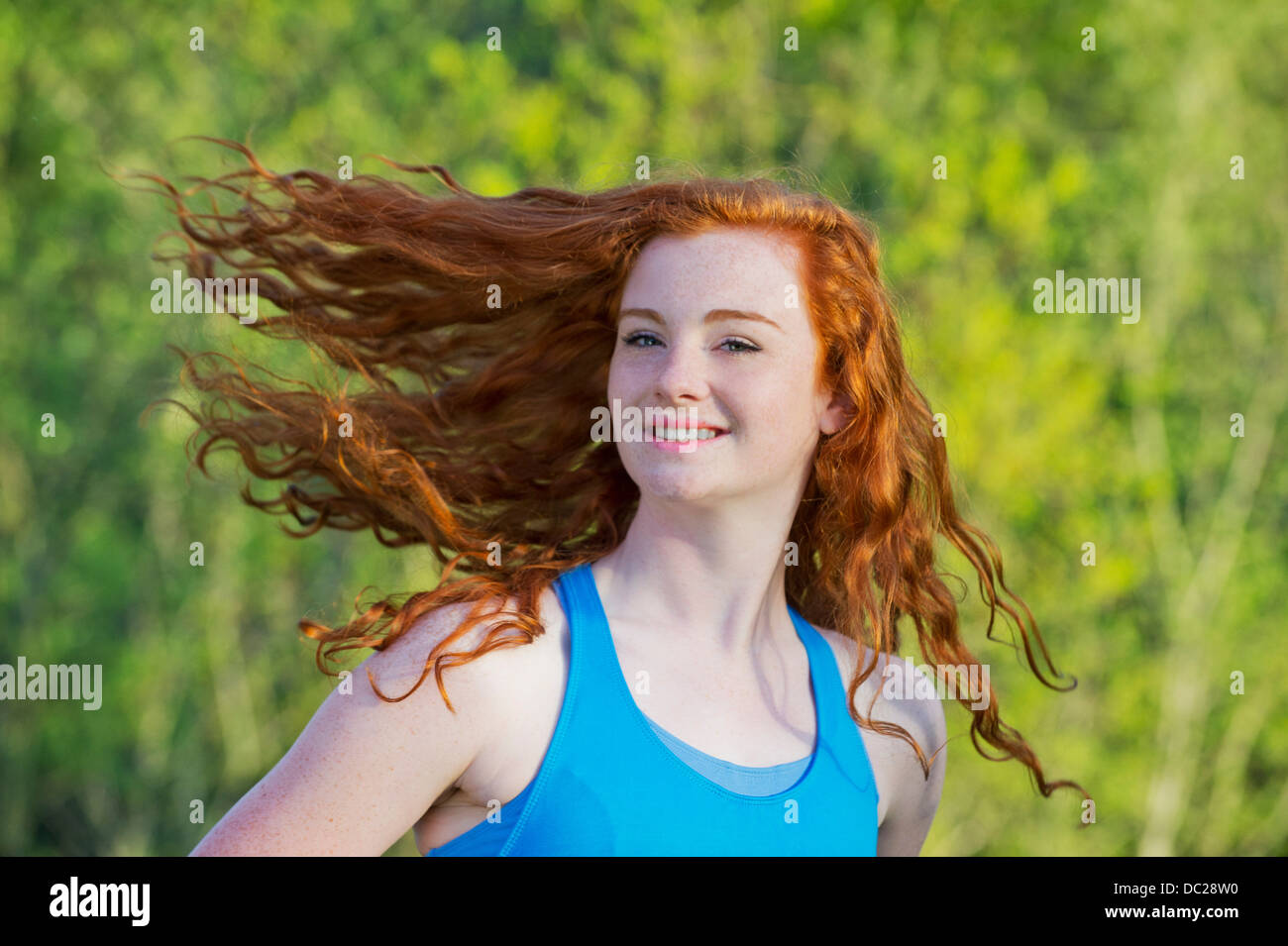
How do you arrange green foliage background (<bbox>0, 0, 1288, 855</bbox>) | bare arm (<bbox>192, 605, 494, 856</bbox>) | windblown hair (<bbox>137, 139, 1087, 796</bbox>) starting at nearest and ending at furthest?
bare arm (<bbox>192, 605, 494, 856</bbox>) → windblown hair (<bbox>137, 139, 1087, 796</bbox>) → green foliage background (<bbox>0, 0, 1288, 855</bbox>)

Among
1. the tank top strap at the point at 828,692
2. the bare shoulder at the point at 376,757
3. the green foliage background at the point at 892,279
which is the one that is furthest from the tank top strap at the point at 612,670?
the green foliage background at the point at 892,279

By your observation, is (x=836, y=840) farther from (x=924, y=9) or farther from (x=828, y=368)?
(x=924, y=9)

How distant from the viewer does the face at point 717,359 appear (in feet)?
7.27

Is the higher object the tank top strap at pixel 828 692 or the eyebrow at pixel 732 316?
the eyebrow at pixel 732 316

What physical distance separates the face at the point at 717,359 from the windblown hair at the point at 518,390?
0.21 ft

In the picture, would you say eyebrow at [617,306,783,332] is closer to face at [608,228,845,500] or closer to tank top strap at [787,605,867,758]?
face at [608,228,845,500]

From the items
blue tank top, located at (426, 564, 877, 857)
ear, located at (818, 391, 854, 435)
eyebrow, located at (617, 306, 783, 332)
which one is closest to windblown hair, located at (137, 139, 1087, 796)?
ear, located at (818, 391, 854, 435)

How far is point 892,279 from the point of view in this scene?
547cm

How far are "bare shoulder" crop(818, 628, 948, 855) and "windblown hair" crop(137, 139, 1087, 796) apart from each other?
32 millimetres

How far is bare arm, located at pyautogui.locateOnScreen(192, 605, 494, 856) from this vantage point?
1.93 m

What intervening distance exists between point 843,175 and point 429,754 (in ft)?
14.1

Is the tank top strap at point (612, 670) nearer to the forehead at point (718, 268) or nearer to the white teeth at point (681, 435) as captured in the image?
the white teeth at point (681, 435)

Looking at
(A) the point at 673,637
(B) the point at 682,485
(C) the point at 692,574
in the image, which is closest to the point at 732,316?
(B) the point at 682,485

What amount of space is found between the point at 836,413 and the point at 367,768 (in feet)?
3.52
